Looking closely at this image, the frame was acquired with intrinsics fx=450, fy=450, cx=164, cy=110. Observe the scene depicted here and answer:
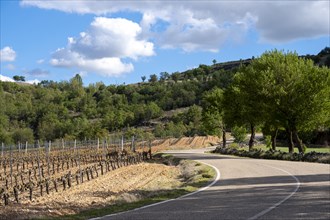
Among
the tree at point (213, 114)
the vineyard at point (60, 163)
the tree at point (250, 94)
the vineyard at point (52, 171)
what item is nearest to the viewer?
the vineyard at point (52, 171)

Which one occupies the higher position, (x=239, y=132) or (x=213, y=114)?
(x=213, y=114)

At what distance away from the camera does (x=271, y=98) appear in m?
43.8

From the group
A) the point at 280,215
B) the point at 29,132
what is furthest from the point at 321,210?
the point at 29,132

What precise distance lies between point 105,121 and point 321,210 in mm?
159680

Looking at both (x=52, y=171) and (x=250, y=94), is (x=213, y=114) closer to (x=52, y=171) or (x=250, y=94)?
(x=250, y=94)

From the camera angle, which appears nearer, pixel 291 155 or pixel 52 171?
pixel 291 155

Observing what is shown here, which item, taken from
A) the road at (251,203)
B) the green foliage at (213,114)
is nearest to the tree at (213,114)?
the green foliage at (213,114)

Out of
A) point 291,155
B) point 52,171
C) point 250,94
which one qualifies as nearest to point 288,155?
point 291,155

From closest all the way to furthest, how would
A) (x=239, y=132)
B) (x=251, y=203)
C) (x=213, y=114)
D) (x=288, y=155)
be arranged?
(x=251, y=203) < (x=288, y=155) < (x=213, y=114) < (x=239, y=132)

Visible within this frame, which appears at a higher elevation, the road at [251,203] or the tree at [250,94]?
the tree at [250,94]

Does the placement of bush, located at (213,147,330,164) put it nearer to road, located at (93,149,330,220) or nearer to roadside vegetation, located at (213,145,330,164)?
roadside vegetation, located at (213,145,330,164)

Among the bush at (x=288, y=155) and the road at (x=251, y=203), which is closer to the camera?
the road at (x=251, y=203)

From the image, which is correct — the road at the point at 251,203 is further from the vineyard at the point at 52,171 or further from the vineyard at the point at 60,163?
the vineyard at the point at 52,171

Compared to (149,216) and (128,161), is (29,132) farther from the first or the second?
(149,216)
